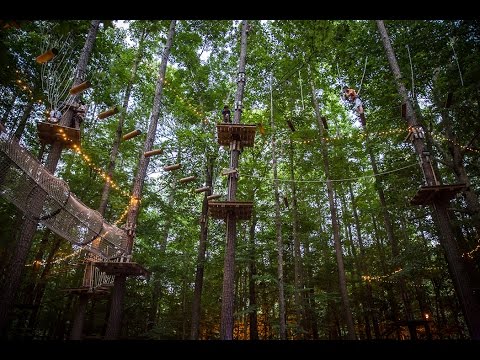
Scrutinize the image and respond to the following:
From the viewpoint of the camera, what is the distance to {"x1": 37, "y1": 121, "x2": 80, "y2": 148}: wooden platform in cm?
604

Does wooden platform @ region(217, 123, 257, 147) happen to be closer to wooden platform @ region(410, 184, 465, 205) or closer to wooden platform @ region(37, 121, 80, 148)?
wooden platform @ region(37, 121, 80, 148)

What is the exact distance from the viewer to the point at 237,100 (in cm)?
827

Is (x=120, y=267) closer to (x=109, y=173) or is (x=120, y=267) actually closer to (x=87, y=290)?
(x=87, y=290)

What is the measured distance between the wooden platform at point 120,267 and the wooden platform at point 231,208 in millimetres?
2171

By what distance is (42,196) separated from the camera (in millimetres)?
4227

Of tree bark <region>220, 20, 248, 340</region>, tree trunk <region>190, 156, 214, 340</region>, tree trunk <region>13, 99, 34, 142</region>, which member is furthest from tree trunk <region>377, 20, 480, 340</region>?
tree trunk <region>13, 99, 34, 142</region>

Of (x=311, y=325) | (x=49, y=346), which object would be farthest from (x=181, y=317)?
(x=49, y=346)

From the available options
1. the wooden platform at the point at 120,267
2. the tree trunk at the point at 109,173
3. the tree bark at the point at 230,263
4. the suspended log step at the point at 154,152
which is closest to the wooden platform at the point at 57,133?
the suspended log step at the point at 154,152

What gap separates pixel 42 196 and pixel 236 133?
4559 mm

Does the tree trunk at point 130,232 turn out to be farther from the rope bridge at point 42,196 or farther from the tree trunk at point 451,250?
the tree trunk at point 451,250

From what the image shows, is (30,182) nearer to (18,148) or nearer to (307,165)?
(18,148)

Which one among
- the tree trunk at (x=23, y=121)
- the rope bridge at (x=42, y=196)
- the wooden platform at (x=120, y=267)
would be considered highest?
the tree trunk at (x=23, y=121)

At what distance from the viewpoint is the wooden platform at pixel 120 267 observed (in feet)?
22.6

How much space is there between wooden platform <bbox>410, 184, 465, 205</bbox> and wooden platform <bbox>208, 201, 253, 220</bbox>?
12.9 feet
